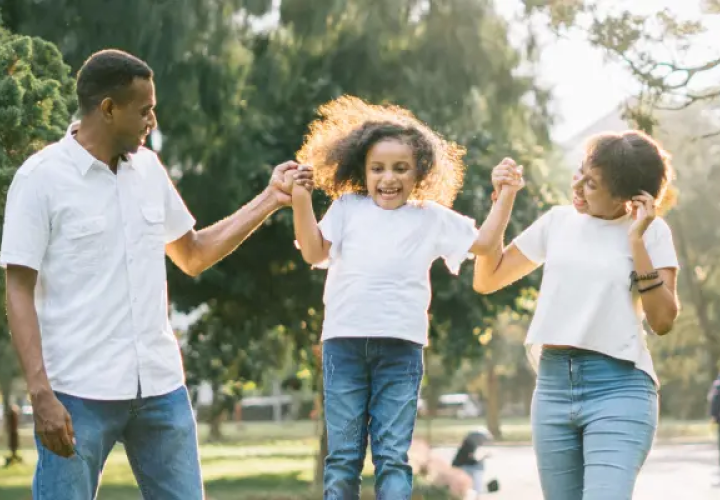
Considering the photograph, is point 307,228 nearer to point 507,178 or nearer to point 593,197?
point 507,178

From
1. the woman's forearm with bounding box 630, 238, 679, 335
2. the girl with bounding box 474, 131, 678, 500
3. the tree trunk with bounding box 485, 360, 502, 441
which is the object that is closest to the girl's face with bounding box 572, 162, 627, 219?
the girl with bounding box 474, 131, 678, 500

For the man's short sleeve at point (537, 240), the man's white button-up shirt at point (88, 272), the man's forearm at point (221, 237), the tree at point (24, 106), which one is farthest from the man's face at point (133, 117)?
the tree at point (24, 106)

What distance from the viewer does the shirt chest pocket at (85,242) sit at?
15.0 feet

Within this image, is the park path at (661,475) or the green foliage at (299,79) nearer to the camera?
the green foliage at (299,79)

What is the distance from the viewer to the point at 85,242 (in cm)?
460

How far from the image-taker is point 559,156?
82.4 ft

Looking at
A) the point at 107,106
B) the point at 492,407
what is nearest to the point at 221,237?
the point at 107,106

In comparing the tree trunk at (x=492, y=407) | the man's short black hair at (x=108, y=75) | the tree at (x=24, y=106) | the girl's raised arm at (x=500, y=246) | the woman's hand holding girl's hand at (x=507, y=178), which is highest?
the tree at (x=24, y=106)

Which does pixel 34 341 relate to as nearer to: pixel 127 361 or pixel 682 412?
pixel 127 361

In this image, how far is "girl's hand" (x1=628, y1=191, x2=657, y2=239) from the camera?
17.4ft

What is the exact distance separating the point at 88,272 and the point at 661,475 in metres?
20.8

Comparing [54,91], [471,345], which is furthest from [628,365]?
[471,345]

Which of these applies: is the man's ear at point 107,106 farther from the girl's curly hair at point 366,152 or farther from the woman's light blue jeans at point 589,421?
the woman's light blue jeans at point 589,421

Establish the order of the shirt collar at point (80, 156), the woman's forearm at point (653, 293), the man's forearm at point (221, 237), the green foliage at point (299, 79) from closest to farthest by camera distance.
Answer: the shirt collar at point (80, 156), the man's forearm at point (221, 237), the woman's forearm at point (653, 293), the green foliage at point (299, 79)
